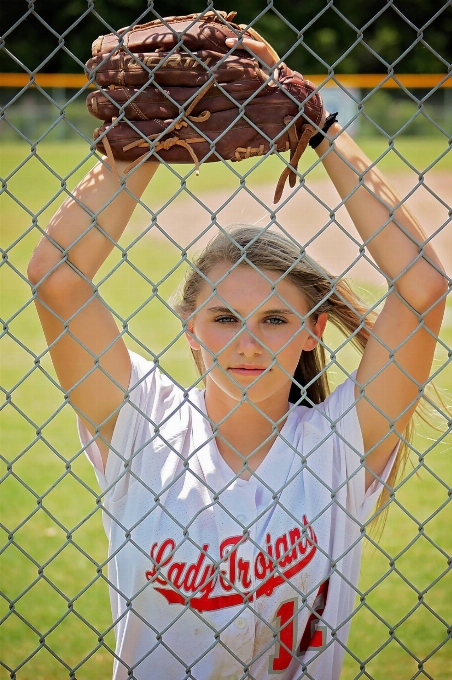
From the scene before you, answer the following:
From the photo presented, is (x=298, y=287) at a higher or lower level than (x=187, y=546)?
higher

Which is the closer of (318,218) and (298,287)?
(298,287)

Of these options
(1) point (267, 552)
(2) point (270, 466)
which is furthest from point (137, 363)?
(1) point (267, 552)

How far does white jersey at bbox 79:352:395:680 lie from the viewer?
189 centimetres

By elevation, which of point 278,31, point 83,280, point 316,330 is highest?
point 278,31

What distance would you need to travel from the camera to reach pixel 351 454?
1953 mm

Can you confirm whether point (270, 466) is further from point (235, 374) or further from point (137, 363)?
point (137, 363)

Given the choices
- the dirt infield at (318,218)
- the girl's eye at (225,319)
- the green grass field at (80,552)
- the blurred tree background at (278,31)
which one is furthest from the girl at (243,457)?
the blurred tree background at (278,31)

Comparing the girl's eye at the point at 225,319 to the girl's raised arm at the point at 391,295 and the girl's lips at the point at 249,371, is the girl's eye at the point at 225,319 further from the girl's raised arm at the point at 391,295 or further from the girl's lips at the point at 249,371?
the girl's raised arm at the point at 391,295

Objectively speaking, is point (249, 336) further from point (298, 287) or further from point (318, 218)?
point (318, 218)

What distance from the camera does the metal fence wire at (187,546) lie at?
170 cm

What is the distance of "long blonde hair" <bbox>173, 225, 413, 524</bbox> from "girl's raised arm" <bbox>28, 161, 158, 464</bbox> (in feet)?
1.07

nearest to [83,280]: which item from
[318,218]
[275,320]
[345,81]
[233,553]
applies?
[275,320]

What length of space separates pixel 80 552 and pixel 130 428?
47.9 inches

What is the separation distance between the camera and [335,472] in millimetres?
1969
